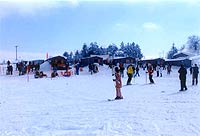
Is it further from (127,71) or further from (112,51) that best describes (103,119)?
(112,51)

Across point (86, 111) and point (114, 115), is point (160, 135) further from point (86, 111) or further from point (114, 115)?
point (86, 111)

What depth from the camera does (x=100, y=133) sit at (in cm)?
856

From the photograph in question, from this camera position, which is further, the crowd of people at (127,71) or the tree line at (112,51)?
the tree line at (112,51)

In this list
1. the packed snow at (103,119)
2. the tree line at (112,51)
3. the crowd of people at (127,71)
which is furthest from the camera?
the tree line at (112,51)

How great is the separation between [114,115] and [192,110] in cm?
259

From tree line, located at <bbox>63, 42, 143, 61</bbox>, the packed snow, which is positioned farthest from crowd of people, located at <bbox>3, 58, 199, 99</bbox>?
tree line, located at <bbox>63, 42, 143, 61</bbox>

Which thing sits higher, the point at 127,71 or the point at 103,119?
the point at 127,71

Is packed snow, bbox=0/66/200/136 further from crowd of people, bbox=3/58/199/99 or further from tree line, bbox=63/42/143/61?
tree line, bbox=63/42/143/61

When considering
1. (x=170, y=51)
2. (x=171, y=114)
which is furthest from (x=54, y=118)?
(x=170, y=51)

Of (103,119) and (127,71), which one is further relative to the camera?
(127,71)

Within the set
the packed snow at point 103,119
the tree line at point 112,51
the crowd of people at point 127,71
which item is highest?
the tree line at point 112,51

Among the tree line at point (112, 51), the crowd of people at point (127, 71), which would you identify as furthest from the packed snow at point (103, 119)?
the tree line at point (112, 51)

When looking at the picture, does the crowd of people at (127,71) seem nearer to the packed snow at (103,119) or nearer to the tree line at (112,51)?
the packed snow at (103,119)

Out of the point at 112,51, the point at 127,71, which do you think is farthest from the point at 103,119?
the point at 112,51
